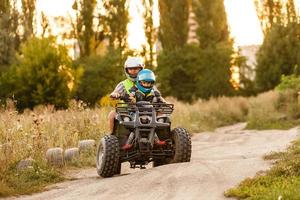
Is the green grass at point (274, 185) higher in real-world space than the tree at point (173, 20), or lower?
lower

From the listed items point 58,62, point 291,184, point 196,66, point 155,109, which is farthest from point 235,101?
point 291,184

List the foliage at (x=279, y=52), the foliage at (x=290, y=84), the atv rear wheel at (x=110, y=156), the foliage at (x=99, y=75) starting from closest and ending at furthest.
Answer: the atv rear wheel at (x=110, y=156) < the foliage at (x=290, y=84) < the foliage at (x=99, y=75) < the foliage at (x=279, y=52)

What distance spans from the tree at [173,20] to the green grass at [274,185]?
35217 mm

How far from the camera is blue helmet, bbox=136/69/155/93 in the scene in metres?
11.8

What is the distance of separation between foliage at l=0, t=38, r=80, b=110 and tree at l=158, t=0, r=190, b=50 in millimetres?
9017

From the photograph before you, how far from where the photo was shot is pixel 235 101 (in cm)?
3353

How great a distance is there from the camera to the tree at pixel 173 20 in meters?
44.2

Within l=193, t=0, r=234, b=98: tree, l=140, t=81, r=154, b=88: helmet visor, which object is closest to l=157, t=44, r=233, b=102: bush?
l=193, t=0, r=234, b=98: tree

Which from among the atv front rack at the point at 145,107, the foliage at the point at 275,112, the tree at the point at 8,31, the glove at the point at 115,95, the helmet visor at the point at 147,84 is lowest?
the foliage at the point at 275,112

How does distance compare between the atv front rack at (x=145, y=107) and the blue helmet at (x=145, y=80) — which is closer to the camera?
the atv front rack at (x=145, y=107)

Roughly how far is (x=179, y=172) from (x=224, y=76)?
35.4m

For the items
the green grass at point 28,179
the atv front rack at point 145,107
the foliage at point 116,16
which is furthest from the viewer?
the foliage at point 116,16

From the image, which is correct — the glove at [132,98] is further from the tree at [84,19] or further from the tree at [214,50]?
the tree at [214,50]

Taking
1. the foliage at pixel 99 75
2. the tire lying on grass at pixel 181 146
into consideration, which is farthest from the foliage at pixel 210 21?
the tire lying on grass at pixel 181 146
